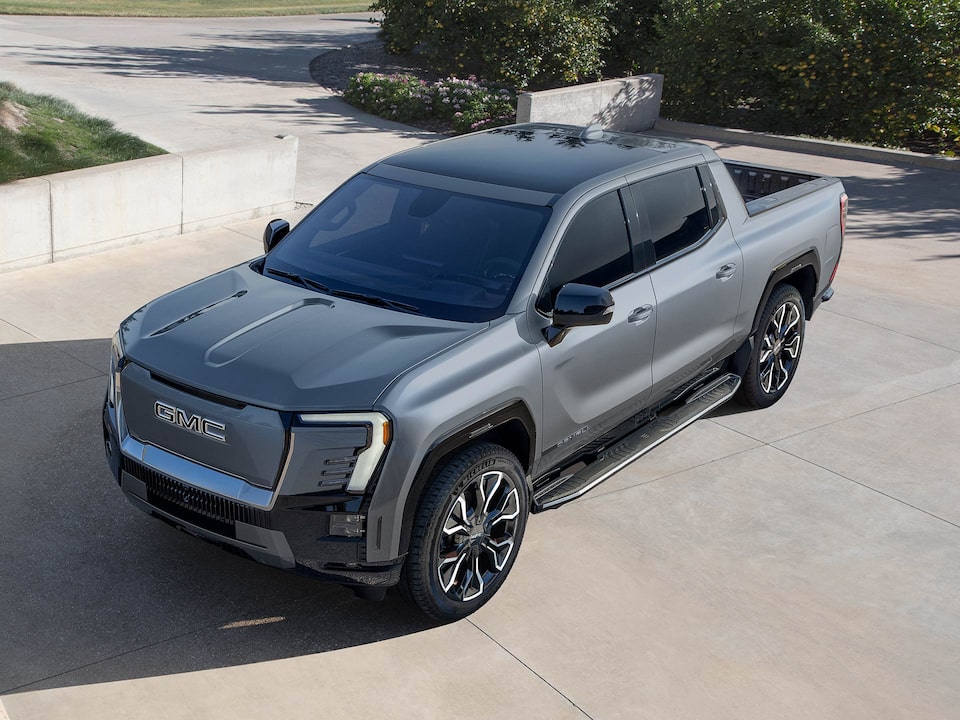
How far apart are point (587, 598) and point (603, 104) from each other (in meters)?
12.5

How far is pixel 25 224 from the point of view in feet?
29.6

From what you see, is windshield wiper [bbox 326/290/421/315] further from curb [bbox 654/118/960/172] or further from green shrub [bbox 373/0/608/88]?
green shrub [bbox 373/0/608/88]

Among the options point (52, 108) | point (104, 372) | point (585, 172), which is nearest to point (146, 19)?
point (52, 108)

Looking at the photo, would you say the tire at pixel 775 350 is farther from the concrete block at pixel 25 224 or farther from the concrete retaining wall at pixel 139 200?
the concrete block at pixel 25 224

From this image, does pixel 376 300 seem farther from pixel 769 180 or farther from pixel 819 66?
pixel 819 66

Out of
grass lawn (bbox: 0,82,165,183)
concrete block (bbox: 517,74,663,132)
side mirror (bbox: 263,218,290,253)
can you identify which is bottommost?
grass lawn (bbox: 0,82,165,183)

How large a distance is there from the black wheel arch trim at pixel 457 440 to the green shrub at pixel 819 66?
12.9 meters

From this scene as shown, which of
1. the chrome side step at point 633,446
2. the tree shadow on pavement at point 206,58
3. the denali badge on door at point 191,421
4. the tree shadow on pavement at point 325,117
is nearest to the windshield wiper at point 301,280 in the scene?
the denali badge on door at point 191,421

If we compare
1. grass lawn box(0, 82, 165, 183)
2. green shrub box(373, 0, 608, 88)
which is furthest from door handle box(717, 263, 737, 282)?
green shrub box(373, 0, 608, 88)

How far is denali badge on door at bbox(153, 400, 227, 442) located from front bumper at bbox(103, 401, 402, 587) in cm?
16

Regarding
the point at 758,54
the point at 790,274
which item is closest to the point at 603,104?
the point at 758,54

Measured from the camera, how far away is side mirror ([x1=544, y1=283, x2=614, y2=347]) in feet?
16.2

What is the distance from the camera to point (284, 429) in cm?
431

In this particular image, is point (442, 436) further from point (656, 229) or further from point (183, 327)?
point (656, 229)
